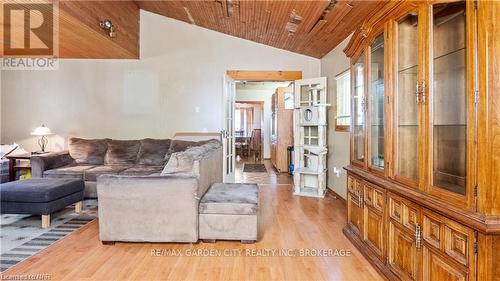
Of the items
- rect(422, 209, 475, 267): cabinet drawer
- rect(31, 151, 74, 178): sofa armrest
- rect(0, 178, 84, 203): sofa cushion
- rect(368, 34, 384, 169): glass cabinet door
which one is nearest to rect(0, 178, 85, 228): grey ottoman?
rect(0, 178, 84, 203): sofa cushion

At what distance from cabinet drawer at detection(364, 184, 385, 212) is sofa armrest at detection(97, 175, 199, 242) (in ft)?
5.09

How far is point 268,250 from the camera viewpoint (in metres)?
2.86

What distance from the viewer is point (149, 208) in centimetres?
292

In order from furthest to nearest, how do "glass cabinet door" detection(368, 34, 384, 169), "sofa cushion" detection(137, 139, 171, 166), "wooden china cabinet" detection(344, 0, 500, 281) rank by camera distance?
1. "sofa cushion" detection(137, 139, 171, 166)
2. "glass cabinet door" detection(368, 34, 384, 169)
3. "wooden china cabinet" detection(344, 0, 500, 281)

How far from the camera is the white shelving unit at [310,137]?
5.15 meters

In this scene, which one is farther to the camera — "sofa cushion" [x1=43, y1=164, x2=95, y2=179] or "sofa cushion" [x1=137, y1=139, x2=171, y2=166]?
"sofa cushion" [x1=137, y1=139, x2=171, y2=166]

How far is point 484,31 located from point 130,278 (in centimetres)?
267

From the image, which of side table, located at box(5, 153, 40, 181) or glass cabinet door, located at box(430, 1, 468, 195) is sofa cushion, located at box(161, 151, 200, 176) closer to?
glass cabinet door, located at box(430, 1, 468, 195)

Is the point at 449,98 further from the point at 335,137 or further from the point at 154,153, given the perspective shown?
the point at 154,153

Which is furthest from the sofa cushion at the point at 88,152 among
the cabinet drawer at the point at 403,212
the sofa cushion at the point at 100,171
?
the cabinet drawer at the point at 403,212

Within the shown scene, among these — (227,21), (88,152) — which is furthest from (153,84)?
(227,21)

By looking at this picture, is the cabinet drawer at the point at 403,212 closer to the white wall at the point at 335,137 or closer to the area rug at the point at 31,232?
the white wall at the point at 335,137

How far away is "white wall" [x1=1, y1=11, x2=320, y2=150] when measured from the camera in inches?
238

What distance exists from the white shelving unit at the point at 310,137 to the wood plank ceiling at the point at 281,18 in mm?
735
